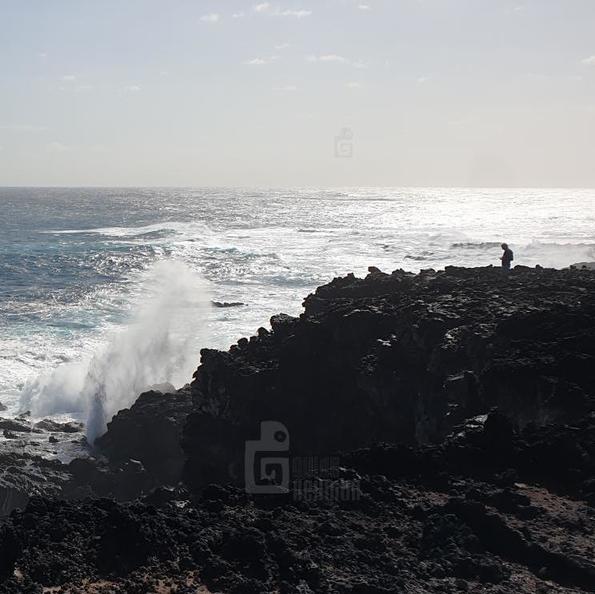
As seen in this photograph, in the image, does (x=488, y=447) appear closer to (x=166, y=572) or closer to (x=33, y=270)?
(x=166, y=572)

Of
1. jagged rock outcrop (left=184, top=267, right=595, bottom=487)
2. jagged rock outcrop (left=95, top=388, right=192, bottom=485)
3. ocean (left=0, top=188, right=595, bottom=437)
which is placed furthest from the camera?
ocean (left=0, top=188, right=595, bottom=437)

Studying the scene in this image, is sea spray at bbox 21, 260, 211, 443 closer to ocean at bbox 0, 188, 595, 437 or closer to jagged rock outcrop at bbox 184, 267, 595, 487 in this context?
ocean at bbox 0, 188, 595, 437

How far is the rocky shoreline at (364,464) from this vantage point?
34.4ft

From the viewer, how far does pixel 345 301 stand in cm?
2598

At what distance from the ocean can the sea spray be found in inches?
3.0

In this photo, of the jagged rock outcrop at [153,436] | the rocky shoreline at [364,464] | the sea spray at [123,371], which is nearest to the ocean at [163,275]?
the sea spray at [123,371]

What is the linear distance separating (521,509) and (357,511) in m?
2.63

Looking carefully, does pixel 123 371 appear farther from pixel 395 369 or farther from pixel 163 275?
pixel 163 275

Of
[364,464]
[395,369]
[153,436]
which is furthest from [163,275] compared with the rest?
[364,464]

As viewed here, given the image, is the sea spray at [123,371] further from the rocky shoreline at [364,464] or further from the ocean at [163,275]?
the rocky shoreline at [364,464]

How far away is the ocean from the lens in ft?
120

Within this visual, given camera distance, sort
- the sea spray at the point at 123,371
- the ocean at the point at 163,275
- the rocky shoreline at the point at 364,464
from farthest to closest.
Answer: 1. the ocean at the point at 163,275
2. the sea spray at the point at 123,371
3. the rocky shoreline at the point at 364,464

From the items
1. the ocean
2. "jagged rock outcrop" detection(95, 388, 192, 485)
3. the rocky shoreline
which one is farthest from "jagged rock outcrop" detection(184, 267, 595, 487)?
the ocean

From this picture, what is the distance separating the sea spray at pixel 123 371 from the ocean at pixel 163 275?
75 mm
